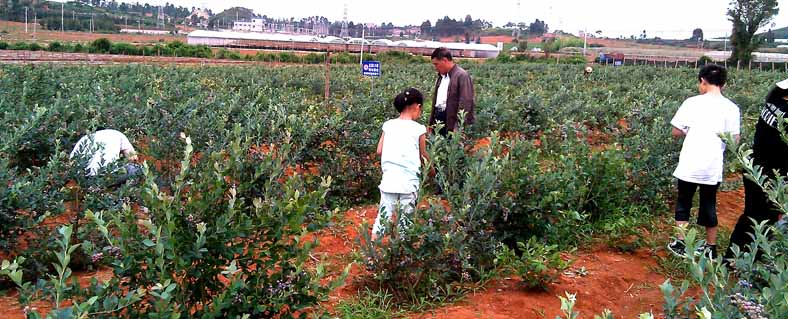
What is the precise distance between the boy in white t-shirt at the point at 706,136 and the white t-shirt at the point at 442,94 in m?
2.23

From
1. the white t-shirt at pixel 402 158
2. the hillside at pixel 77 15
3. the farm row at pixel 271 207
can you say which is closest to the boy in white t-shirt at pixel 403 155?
the white t-shirt at pixel 402 158

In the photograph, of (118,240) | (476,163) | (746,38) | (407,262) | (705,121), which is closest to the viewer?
(118,240)

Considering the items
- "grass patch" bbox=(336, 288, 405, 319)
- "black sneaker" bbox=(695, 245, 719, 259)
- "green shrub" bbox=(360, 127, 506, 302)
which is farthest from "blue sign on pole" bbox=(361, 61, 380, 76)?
"grass patch" bbox=(336, 288, 405, 319)

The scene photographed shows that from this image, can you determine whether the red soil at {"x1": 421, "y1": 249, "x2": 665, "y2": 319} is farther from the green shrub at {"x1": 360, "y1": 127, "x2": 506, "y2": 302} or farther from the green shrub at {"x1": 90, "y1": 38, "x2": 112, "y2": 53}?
the green shrub at {"x1": 90, "y1": 38, "x2": 112, "y2": 53}

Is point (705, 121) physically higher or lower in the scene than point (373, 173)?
higher

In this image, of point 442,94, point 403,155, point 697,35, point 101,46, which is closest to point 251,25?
point 697,35

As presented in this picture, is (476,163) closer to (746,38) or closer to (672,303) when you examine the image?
(672,303)

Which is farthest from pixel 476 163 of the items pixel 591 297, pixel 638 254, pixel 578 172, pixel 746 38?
pixel 746 38

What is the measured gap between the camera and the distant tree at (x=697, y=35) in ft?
265

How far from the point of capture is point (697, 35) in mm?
84000

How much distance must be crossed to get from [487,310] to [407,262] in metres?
0.56

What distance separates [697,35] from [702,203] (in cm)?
8810

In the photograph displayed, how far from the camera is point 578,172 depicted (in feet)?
18.1

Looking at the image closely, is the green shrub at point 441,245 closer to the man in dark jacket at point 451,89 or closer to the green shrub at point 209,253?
the green shrub at point 209,253
